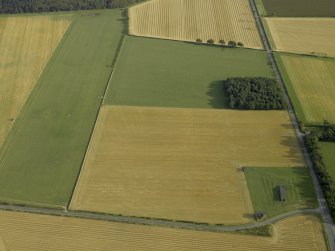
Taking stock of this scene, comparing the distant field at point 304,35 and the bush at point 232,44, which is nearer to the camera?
the distant field at point 304,35

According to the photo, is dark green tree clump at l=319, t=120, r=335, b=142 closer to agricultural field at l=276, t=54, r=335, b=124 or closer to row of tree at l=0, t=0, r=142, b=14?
agricultural field at l=276, t=54, r=335, b=124

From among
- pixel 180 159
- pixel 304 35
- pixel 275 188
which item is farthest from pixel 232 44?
pixel 275 188

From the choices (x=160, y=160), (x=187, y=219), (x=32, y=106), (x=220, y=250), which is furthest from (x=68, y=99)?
(x=220, y=250)

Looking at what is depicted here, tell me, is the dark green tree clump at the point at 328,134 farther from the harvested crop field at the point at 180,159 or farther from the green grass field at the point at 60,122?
the green grass field at the point at 60,122

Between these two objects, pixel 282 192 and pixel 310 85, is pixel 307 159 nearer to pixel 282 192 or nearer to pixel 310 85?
pixel 282 192

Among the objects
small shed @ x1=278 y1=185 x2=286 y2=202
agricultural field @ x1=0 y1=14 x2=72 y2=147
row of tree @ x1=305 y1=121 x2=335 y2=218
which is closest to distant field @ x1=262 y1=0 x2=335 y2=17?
row of tree @ x1=305 y1=121 x2=335 y2=218

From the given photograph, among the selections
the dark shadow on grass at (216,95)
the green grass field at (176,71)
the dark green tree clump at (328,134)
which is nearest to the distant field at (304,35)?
the green grass field at (176,71)
